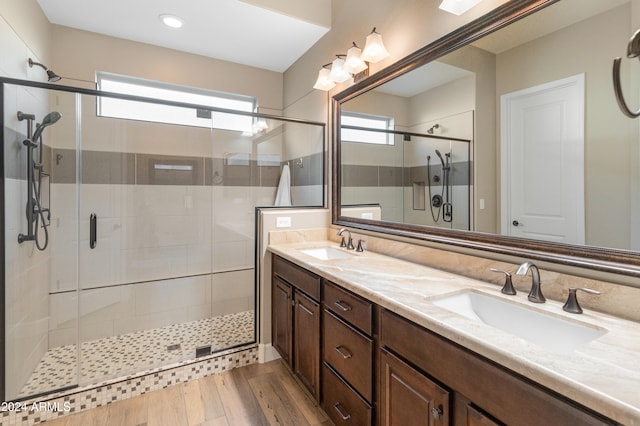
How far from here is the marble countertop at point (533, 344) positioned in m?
0.59

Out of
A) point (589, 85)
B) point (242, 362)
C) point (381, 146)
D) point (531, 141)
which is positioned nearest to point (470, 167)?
point (531, 141)

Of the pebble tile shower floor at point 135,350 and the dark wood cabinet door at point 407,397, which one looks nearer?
the dark wood cabinet door at point 407,397

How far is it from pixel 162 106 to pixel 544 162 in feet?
9.31

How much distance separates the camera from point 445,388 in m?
0.90

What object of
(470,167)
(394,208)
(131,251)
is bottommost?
(131,251)

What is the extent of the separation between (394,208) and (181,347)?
200 cm

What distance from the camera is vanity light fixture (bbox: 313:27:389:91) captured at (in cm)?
188

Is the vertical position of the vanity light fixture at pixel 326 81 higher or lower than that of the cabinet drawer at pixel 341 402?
higher

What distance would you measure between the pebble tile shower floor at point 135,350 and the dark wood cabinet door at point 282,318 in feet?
0.99

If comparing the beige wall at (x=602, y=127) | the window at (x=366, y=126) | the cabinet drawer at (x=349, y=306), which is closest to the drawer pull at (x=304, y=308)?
the cabinet drawer at (x=349, y=306)

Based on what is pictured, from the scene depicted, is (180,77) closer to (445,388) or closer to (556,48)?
(556,48)

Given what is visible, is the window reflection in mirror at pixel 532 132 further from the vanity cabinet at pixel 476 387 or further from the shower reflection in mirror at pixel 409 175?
the vanity cabinet at pixel 476 387

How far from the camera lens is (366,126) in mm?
2174

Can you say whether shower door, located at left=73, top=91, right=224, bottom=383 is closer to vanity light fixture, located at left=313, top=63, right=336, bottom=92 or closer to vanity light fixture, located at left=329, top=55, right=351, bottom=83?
vanity light fixture, located at left=313, top=63, right=336, bottom=92
